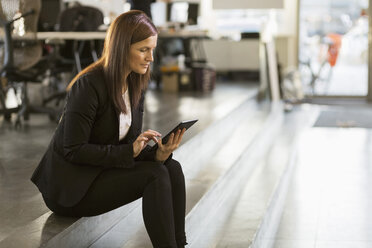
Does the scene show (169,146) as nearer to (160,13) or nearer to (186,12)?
(186,12)

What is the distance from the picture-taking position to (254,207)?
143 inches

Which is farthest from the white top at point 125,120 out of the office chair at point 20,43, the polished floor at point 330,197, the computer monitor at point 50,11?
the computer monitor at point 50,11

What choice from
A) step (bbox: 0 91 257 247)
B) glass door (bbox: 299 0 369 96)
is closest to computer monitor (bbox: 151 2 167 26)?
glass door (bbox: 299 0 369 96)

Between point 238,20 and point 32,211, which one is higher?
point 238,20

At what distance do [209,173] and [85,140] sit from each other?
1.87 metres

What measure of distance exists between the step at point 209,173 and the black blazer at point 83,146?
16.7 inches

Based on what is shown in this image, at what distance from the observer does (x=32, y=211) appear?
2.59 metres

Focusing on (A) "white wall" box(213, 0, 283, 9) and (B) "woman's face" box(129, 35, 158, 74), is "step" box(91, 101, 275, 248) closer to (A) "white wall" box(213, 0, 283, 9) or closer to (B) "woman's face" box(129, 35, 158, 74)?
(B) "woman's face" box(129, 35, 158, 74)

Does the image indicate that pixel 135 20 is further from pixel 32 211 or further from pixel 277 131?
pixel 277 131

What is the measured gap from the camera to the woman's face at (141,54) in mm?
2322

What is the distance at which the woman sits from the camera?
2.23 meters

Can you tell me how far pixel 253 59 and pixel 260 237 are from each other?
25.6 feet

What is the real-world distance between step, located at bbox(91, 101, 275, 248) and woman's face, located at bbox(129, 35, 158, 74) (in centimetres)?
74

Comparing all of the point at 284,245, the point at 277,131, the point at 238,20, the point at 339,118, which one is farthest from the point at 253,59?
the point at 284,245
